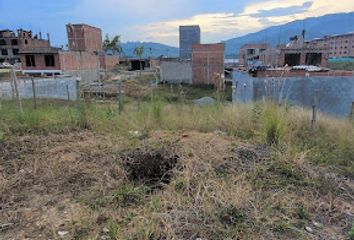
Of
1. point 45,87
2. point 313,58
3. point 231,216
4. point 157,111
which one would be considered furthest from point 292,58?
point 231,216

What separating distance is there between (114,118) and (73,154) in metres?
1.96

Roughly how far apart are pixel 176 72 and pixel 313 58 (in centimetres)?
1451

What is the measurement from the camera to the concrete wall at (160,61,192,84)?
30609mm

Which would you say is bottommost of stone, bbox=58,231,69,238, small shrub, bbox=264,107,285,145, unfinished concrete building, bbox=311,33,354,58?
stone, bbox=58,231,69,238

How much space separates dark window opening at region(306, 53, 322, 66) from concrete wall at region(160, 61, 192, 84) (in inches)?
482

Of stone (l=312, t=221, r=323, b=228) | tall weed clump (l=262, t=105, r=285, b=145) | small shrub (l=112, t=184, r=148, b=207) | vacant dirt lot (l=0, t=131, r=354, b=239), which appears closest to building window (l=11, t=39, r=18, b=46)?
→ vacant dirt lot (l=0, t=131, r=354, b=239)

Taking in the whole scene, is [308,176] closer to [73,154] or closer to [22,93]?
[73,154]

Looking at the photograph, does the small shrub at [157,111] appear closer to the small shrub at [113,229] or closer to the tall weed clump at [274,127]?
the tall weed clump at [274,127]

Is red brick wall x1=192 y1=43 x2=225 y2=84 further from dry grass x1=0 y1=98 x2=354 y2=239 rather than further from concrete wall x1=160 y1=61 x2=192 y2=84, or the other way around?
dry grass x1=0 y1=98 x2=354 y2=239

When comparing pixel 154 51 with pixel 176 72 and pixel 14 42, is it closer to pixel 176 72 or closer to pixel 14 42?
pixel 14 42

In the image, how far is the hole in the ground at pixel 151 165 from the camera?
3008 mm

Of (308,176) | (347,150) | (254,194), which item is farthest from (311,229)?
(347,150)

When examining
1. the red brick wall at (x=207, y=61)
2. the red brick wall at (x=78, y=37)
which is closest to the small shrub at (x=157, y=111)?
the red brick wall at (x=207, y=61)

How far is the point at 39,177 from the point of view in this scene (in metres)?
2.89
